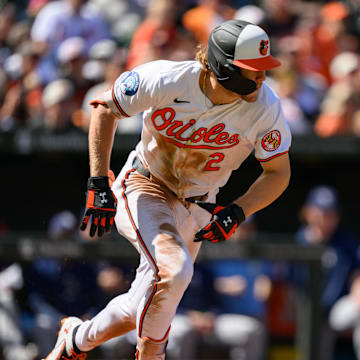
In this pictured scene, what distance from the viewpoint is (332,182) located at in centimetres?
859

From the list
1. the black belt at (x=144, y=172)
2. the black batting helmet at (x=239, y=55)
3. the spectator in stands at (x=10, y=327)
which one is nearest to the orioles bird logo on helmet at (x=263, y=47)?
the black batting helmet at (x=239, y=55)

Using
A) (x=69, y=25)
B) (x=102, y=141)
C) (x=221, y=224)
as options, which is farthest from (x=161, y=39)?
(x=221, y=224)

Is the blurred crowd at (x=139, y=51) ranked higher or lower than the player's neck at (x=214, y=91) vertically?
lower

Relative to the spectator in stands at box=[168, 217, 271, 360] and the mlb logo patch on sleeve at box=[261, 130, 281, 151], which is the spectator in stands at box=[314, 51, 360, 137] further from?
the mlb logo patch on sleeve at box=[261, 130, 281, 151]

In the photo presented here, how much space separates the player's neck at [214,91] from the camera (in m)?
4.27

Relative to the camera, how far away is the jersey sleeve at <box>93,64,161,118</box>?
422 cm

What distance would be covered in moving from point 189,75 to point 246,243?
3.04 metres

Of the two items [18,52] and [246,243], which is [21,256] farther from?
[18,52]

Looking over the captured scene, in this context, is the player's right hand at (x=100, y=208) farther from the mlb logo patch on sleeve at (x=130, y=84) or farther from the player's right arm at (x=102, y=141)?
the mlb logo patch on sleeve at (x=130, y=84)

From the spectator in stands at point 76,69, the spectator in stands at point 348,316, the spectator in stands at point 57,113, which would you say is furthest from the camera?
the spectator in stands at point 76,69

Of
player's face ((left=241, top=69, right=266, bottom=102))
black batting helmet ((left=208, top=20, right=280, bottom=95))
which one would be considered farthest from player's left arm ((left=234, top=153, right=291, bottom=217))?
black batting helmet ((left=208, top=20, right=280, bottom=95))

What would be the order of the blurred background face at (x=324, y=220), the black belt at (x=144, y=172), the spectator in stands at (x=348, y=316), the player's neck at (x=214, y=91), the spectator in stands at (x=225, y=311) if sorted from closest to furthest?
→ 1. the player's neck at (x=214, y=91)
2. the black belt at (x=144, y=172)
3. the spectator in stands at (x=225, y=311)
4. the spectator in stands at (x=348, y=316)
5. the blurred background face at (x=324, y=220)

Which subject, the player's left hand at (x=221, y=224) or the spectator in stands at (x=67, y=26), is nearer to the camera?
the player's left hand at (x=221, y=224)

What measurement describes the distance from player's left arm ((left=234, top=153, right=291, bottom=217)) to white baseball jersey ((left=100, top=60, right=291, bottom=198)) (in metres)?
0.08
